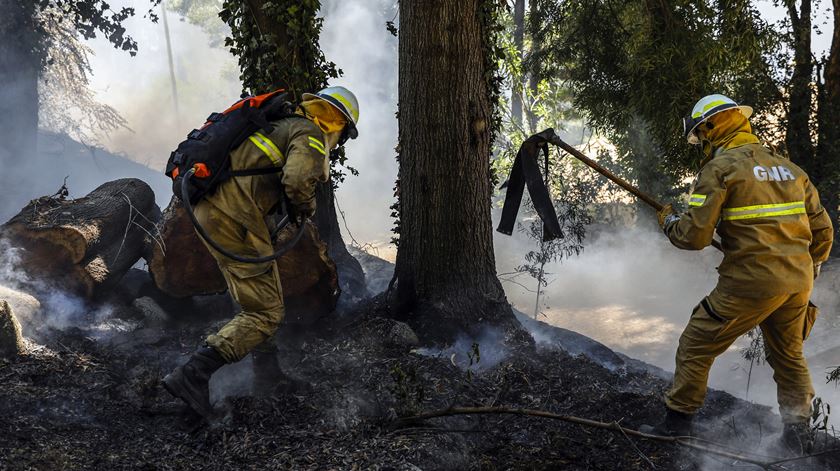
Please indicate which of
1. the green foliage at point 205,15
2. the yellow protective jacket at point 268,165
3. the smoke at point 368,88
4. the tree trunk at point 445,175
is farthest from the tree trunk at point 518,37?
the green foliage at point 205,15

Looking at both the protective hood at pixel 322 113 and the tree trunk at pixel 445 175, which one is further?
the tree trunk at pixel 445 175

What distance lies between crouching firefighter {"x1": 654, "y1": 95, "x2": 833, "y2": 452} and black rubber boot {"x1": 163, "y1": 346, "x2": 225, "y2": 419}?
2645 millimetres

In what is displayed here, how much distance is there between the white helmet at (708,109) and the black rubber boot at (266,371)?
9.71ft

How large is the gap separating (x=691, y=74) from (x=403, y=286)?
475cm

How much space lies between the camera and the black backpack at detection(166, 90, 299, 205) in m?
3.94

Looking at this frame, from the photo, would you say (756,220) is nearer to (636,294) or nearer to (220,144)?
(220,144)

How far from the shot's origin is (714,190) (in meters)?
3.73

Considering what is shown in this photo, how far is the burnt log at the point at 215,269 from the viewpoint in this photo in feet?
17.5

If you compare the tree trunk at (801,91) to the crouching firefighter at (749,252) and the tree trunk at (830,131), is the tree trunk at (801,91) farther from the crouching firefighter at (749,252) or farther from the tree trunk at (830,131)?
the crouching firefighter at (749,252)

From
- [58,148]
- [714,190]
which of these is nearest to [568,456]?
[714,190]

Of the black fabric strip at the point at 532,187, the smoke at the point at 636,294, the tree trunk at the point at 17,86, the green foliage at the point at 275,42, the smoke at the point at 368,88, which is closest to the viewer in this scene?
the black fabric strip at the point at 532,187

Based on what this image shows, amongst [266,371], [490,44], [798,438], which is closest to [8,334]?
[266,371]

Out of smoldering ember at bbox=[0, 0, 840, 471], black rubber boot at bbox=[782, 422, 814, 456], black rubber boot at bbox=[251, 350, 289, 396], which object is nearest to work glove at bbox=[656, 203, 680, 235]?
smoldering ember at bbox=[0, 0, 840, 471]

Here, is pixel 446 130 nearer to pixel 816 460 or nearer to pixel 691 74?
pixel 816 460
